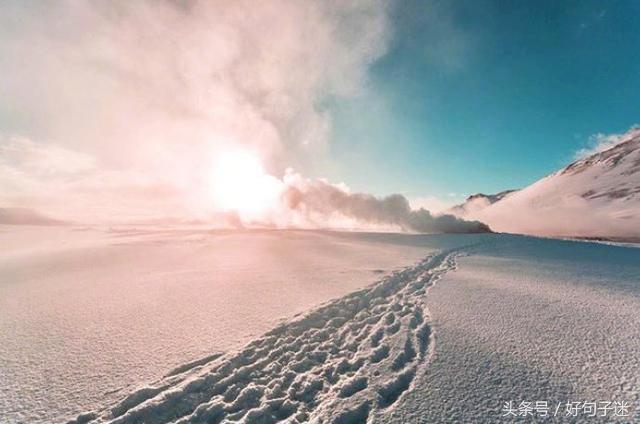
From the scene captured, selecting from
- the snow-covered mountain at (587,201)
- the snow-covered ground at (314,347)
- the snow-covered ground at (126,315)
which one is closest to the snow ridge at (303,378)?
the snow-covered ground at (314,347)

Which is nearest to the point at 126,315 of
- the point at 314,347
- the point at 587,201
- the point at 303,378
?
the point at 314,347

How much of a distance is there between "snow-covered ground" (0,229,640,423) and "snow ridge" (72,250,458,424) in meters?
0.02

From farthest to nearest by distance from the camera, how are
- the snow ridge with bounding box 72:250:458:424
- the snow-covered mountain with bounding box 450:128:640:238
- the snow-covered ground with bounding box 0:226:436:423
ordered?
the snow-covered mountain with bounding box 450:128:640:238, the snow-covered ground with bounding box 0:226:436:423, the snow ridge with bounding box 72:250:458:424

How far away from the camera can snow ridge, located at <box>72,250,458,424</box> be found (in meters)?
3.61

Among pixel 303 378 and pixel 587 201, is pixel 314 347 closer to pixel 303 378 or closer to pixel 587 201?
pixel 303 378

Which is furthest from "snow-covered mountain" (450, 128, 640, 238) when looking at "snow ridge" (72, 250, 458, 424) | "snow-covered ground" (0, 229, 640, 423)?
"snow ridge" (72, 250, 458, 424)

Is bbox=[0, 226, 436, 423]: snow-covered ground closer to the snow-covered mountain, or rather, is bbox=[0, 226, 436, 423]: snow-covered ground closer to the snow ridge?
the snow ridge

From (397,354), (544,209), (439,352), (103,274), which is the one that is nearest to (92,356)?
(397,354)

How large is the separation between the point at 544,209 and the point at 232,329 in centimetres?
11535

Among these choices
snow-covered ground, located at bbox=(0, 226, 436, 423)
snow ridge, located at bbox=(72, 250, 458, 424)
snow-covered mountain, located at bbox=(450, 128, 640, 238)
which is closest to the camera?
snow ridge, located at bbox=(72, 250, 458, 424)

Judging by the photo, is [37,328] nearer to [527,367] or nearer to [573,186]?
[527,367]

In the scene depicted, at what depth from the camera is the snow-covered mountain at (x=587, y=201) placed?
5825cm

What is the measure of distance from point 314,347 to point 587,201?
112 m

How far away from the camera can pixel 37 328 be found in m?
5.97
